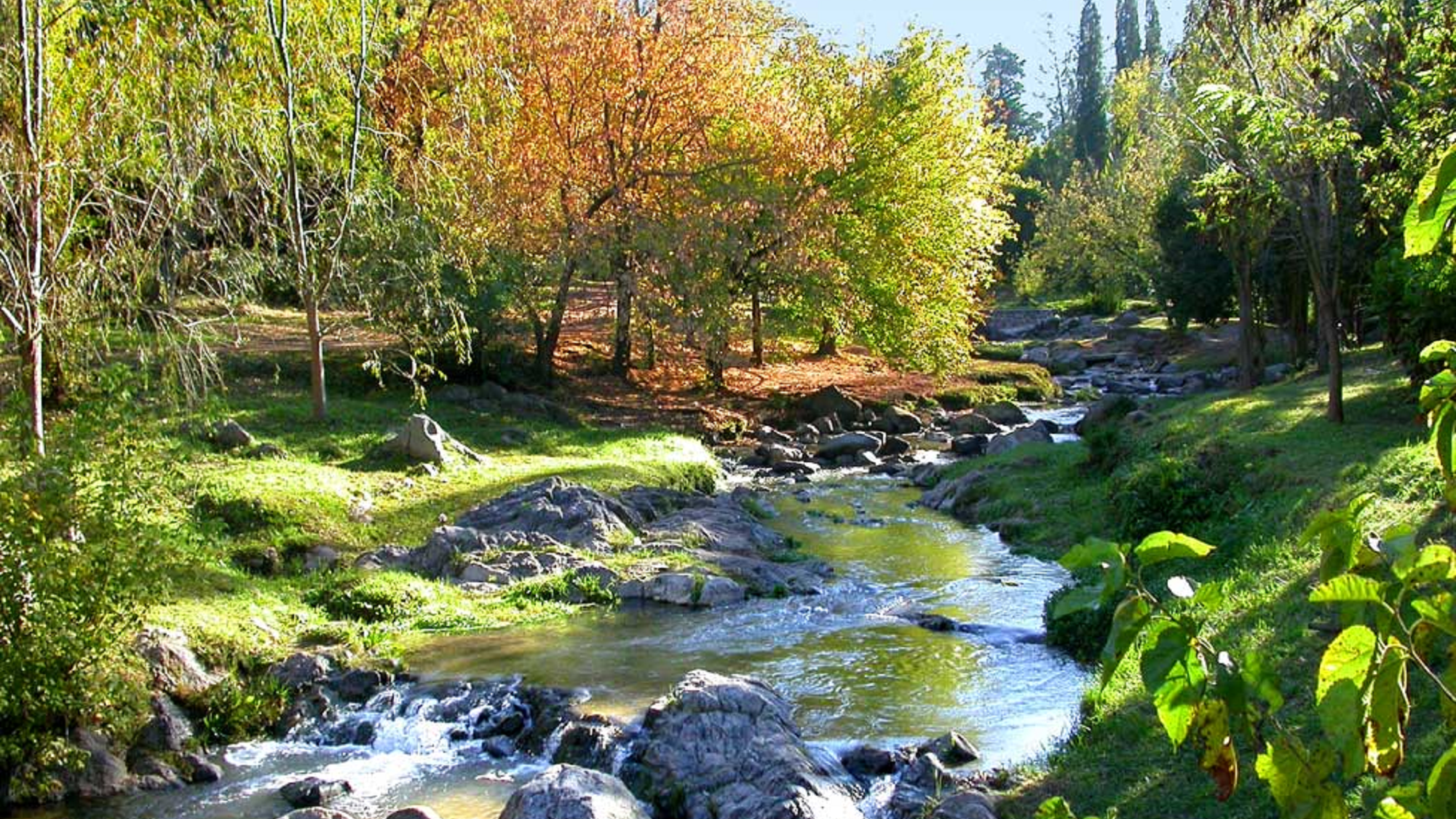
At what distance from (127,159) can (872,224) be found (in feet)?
73.2

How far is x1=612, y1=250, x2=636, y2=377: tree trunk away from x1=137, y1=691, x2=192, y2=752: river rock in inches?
688

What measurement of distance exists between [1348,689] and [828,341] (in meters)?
38.4

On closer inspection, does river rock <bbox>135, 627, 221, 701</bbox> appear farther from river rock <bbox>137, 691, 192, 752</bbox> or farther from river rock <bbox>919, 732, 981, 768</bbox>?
river rock <bbox>919, 732, 981, 768</bbox>

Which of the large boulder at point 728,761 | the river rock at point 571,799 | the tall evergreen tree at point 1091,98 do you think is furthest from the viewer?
the tall evergreen tree at point 1091,98

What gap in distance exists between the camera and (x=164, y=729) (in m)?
11.0

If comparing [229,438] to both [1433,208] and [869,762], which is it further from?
[1433,208]

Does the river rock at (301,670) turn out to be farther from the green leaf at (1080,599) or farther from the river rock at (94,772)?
the green leaf at (1080,599)

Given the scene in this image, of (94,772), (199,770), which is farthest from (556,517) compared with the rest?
(94,772)

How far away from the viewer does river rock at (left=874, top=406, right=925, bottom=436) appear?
30984mm

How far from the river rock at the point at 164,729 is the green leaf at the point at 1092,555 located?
1049 centimetres

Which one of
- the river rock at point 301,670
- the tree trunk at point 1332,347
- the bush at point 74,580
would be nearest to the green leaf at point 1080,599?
the bush at point 74,580

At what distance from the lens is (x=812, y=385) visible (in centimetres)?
3488

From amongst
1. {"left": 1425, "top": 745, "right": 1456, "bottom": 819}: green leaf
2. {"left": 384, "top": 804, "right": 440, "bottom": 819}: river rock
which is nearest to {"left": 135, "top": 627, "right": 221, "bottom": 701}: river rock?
{"left": 384, "top": 804, "right": 440, "bottom": 819}: river rock

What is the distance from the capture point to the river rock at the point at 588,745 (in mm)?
10383
